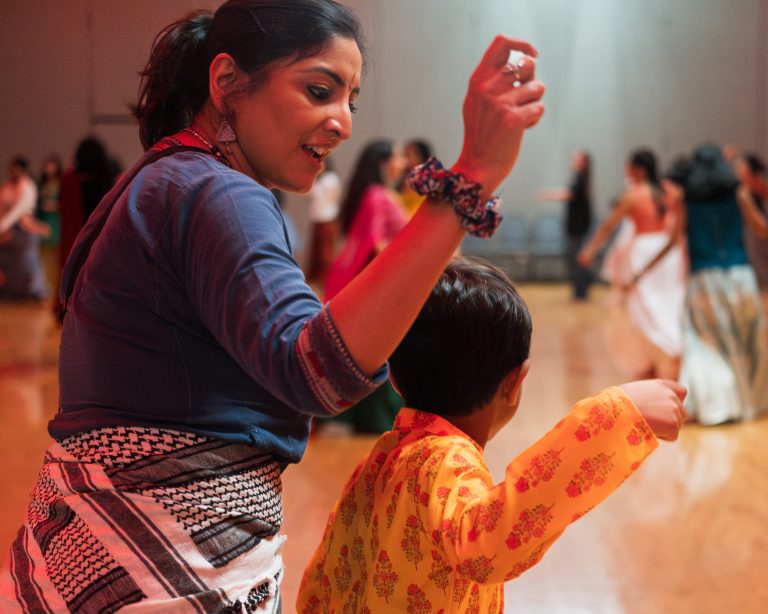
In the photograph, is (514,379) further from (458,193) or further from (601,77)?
(601,77)

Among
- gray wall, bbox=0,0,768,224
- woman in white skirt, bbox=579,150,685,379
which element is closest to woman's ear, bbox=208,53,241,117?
woman in white skirt, bbox=579,150,685,379

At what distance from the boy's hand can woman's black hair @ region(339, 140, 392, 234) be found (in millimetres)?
4189

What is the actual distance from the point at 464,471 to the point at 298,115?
0.44m

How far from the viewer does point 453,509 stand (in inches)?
45.0

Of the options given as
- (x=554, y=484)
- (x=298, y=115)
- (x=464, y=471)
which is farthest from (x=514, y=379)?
(x=298, y=115)

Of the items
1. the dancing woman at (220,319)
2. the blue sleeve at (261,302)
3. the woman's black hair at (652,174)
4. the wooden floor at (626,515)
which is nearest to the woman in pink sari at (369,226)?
the wooden floor at (626,515)

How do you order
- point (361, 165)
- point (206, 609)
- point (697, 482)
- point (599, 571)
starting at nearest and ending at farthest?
point (206, 609) → point (599, 571) → point (697, 482) → point (361, 165)

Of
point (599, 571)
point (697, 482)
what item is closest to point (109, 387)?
point (599, 571)

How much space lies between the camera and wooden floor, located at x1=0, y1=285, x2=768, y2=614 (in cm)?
325

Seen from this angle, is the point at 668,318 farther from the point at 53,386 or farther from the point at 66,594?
the point at 66,594

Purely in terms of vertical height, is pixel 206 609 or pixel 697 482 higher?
pixel 206 609

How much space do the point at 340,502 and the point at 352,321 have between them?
582mm

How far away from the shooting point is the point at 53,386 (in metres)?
6.75

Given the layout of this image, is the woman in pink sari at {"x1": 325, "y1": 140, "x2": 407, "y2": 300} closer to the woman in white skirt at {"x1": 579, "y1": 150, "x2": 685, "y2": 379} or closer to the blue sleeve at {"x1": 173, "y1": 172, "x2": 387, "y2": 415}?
the woman in white skirt at {"x1": 579, "y1": 150, "x2": 685, "y2": 379}
